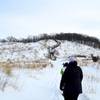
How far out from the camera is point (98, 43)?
450ft

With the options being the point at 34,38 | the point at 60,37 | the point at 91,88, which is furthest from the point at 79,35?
the point at 91,88

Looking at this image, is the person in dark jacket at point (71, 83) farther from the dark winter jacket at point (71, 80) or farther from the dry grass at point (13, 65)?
the dry grass at point (13, 65)

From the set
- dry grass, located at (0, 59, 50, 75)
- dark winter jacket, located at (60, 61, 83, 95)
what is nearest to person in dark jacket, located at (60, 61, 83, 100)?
dark winter jacket, located at (60, 61, 83, 95)

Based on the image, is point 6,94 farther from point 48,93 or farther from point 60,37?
point 60,37

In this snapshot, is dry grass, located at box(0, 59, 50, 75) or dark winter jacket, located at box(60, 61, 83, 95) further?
dry grass, located at box(0, 59, 50, 75)

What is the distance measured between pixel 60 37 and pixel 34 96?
398 feet

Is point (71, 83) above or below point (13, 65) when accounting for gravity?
above

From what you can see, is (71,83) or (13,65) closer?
(71,83)

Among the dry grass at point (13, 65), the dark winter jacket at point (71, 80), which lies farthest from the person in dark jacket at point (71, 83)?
the dry grass at point (13, 65)

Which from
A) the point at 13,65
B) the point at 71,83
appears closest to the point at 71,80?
the point at 71,83

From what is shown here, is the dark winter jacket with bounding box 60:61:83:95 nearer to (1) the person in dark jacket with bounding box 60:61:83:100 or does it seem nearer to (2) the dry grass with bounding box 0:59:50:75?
(1) the person in dark jacket with bounding box 60:61:83:100

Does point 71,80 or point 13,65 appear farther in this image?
point 13,65

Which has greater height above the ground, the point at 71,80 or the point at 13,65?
the point at 71,80

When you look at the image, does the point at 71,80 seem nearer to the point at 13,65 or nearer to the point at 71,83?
the point at 71,83
